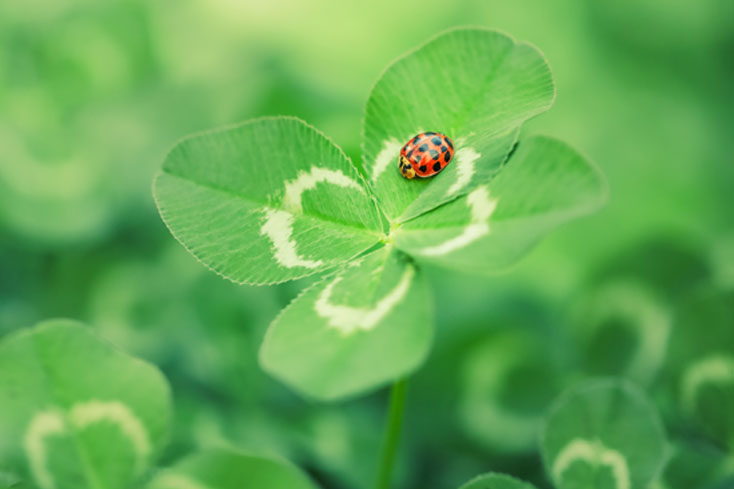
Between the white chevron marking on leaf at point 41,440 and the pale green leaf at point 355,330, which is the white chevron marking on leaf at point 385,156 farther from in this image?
the white chevron marking on leaf at point 41,440

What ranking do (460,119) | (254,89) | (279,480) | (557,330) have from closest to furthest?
1. (279,480)
2. (460,119)
3. (557,330)
4. (254,89)

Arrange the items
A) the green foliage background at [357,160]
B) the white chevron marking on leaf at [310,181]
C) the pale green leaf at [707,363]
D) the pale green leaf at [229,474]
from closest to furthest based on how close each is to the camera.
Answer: the pale green leaf at [229,474] → the white chevron marking on leaf at [310,181] → the pale green leaf at [707,363] → the green foliage background at [357,160]

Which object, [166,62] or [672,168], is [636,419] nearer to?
[672,168]

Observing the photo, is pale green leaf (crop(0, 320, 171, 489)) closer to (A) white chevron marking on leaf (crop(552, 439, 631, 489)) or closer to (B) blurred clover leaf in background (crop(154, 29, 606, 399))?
(B) blurred clover leaf in background (crop(154, 29, 606, 399))

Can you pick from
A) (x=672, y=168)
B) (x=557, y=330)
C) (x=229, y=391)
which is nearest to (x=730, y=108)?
(x=672, y=168)

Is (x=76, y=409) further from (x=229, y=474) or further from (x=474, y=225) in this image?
(x=474, y=225)

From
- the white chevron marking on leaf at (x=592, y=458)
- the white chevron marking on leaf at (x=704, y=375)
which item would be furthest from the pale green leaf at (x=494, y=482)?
the white chevron marking on leaf at (x=704, y=375)

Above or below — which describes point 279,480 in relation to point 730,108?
above
